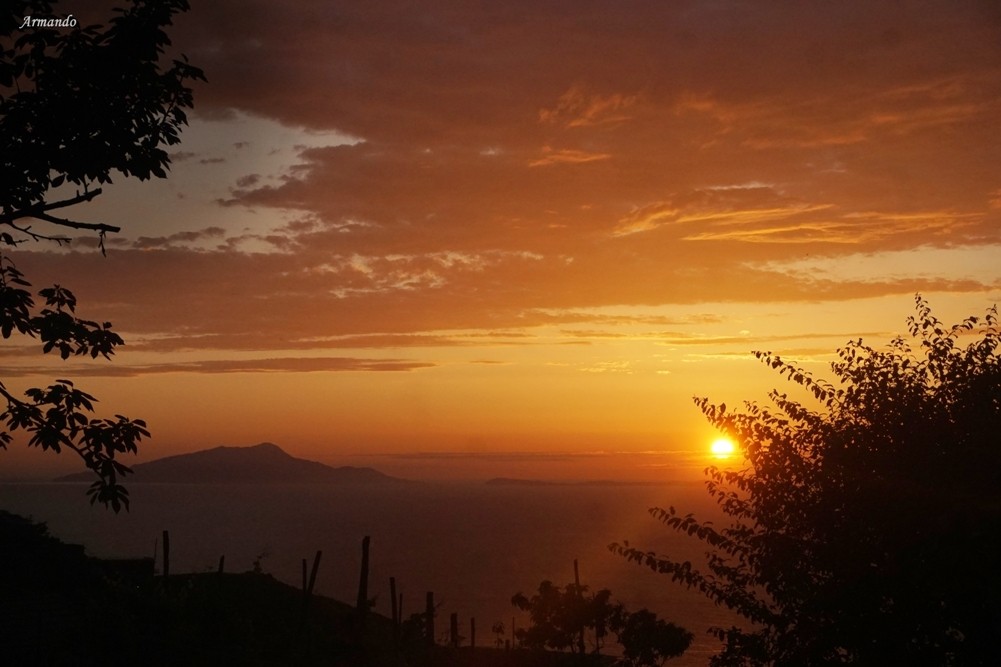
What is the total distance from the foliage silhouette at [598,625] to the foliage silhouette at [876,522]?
687 inches

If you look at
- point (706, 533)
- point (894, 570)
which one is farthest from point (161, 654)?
point (894, 570)

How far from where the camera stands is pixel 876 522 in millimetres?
12664

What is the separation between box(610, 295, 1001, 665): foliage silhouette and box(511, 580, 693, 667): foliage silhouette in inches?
687

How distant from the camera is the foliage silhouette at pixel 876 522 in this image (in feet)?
37.6

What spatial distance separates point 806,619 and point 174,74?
11.5 meters

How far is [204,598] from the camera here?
26.3m

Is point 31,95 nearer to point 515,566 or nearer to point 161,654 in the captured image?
point 161,654

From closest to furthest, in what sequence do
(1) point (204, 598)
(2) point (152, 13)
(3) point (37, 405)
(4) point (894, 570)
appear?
(3) point (37, 405) < (2) point (152, 13) < (4) point (894, 570) < (1) point (204, 598)

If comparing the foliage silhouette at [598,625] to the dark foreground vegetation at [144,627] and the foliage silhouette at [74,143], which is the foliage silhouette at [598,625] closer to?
the dark foreground vegetation at [144,627]

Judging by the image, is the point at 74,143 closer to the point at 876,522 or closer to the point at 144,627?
the point at 876,522

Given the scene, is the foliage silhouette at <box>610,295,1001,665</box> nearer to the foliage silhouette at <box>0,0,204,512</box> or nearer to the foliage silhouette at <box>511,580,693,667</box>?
the foliage silhouette at <box>0,0,204,512</box>

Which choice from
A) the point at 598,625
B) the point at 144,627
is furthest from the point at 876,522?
the point at 598,625

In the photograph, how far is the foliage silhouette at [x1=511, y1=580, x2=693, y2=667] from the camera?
3117 cm

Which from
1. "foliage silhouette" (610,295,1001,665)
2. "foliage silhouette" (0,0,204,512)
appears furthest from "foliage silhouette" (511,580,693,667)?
"foliage silhouette" (0,0,204,512)
